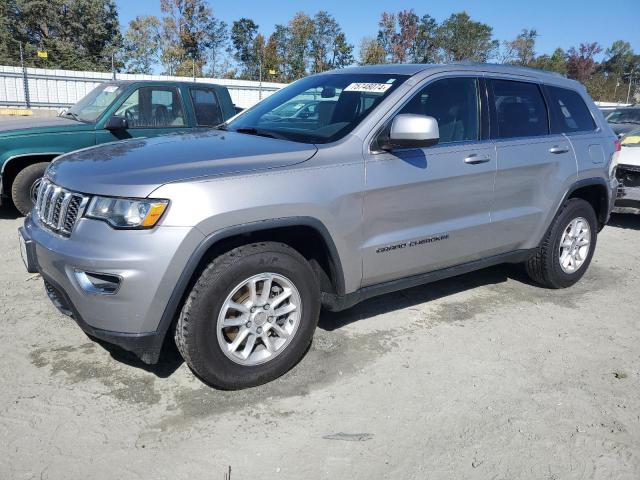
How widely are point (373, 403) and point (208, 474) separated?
3.29ft

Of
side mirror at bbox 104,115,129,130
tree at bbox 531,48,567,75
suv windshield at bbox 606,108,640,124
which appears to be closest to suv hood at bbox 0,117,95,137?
side mirror at bbox 104,115,129,130

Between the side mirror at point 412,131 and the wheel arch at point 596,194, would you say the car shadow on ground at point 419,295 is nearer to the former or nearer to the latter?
the wheel arch at point 596,194

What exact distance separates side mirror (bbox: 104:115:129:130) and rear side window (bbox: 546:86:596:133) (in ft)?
15.1

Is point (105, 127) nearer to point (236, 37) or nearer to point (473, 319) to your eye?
point (473, 319)

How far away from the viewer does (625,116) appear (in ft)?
37.7

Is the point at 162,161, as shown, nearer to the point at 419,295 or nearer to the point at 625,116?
the point at 419,295

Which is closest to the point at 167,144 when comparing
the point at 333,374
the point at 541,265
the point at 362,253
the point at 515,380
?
the point at 362,253

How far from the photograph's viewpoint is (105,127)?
6496 millimetres

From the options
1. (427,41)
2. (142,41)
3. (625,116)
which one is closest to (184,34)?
(142,41)

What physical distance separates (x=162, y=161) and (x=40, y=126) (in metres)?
4.46

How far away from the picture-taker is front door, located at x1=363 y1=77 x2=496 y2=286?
11.1 feet

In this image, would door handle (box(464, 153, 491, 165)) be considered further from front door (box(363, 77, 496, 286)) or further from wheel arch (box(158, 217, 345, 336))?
wheel arch (box(158, 217, 345, 336))

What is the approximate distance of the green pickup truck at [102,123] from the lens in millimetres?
6371

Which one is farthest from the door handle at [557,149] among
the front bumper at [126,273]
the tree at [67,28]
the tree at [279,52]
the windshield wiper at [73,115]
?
the tree at [279,52]
